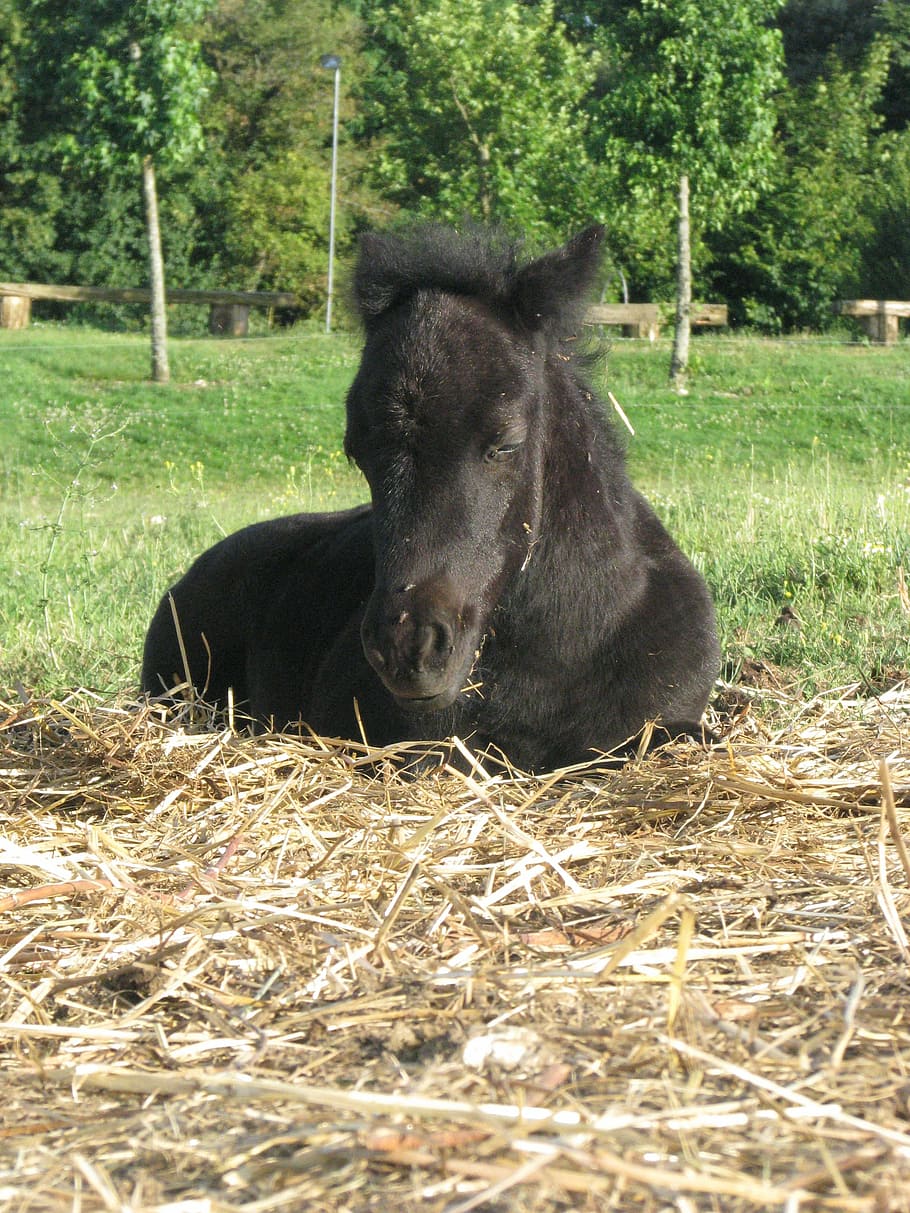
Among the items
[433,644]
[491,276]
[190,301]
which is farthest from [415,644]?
[190,301]

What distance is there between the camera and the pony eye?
348 cm

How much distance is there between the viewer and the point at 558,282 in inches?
149

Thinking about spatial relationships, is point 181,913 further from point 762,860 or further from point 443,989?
point 762,860

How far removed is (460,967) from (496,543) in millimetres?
1427

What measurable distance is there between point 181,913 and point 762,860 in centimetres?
132

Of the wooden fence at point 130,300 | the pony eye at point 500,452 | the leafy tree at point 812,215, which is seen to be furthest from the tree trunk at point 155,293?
the pony eye at point 500,452

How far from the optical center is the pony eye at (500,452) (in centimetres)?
348

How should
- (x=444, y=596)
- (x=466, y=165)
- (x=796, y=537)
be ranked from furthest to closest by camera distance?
(x=466, y=165)
(x=796, y=537)
(x=444, y=596)

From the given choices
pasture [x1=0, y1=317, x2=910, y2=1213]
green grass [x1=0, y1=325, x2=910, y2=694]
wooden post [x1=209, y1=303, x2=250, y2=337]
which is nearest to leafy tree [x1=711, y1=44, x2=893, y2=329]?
green grass [x1=0, y1=325, x2=910, y2=694]

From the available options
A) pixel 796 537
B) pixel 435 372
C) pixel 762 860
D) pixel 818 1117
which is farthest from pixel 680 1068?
pixel 796 537

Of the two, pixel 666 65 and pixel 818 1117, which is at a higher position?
pixel 666 65

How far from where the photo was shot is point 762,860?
295 centimetres

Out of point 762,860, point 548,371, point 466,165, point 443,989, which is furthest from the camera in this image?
point 466,165

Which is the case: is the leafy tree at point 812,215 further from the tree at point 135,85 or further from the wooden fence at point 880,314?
the tree at point 135,85
